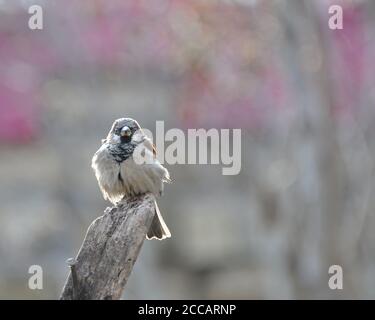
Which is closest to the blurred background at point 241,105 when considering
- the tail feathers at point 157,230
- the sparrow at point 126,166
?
the sparrow at point 126,166

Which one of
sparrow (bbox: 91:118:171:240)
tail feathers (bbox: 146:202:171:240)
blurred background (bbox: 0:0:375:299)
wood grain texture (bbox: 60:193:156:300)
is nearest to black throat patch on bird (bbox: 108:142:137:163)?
sparrow (bbox: 91:118:171:240)

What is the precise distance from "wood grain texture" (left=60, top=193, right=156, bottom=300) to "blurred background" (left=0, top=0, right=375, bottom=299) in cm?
421

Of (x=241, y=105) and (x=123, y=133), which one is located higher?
(x=241, y=105)

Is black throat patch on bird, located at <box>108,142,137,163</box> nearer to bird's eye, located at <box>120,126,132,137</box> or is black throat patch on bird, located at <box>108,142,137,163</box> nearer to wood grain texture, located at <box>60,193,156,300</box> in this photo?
bird's eye, located at <box>120,126,132,137</box>

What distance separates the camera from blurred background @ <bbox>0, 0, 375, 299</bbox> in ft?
25.1

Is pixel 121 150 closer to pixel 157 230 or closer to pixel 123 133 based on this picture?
pixel 123 133

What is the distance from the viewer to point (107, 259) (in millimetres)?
3500

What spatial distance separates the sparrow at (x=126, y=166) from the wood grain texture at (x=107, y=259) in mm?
1065

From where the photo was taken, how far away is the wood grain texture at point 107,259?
3.47 metres

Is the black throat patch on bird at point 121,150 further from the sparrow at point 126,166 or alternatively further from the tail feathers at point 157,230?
the tail feathers at point 157,230

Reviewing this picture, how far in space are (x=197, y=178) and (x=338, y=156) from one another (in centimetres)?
507

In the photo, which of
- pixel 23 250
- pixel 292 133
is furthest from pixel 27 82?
pixel 292 133

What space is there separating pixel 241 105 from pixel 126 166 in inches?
203

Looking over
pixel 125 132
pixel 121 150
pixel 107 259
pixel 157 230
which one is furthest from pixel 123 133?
pixel 107 259
